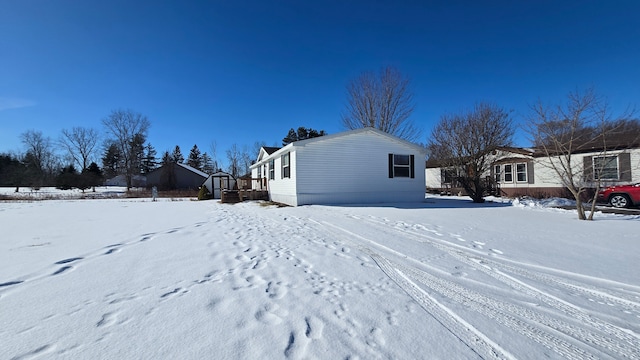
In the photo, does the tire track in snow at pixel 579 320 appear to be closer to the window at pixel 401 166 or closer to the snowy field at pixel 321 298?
the snowy field at pixel 321 298

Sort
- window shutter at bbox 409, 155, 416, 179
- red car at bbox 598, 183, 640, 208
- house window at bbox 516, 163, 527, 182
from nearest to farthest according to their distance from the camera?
red car at bbox 598, 183, 640, 208, window shutter at bbox 409, 155, 416, 179, house window at bbox 516, 163, 527, 182

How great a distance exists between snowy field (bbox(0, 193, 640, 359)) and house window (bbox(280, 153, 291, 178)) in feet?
26.2

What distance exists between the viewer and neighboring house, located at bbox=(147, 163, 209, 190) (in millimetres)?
31737

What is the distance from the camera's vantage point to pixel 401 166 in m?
13.6

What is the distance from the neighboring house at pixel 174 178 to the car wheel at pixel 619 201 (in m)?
34.4

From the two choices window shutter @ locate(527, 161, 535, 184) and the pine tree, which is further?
the pine tree

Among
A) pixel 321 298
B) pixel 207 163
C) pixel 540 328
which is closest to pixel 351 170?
pixel 321 298

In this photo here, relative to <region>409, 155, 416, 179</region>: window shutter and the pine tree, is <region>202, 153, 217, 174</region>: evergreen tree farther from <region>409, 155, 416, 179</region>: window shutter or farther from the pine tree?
A: <region>409, 155, 416, 179</region>: window shutter

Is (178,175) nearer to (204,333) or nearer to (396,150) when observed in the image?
(396,150)

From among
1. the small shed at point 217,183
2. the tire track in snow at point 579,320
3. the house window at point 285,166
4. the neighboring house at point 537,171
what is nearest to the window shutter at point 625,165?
the neighboring house at point 537,171

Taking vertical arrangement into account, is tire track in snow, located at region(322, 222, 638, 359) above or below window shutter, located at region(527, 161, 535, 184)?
below

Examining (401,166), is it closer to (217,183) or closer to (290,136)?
(217,183)

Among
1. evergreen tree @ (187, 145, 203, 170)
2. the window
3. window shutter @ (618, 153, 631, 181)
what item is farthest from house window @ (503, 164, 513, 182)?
evergreen tree @ (187, 145, 203, 170)

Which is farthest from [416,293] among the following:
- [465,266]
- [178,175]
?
[178,175]
